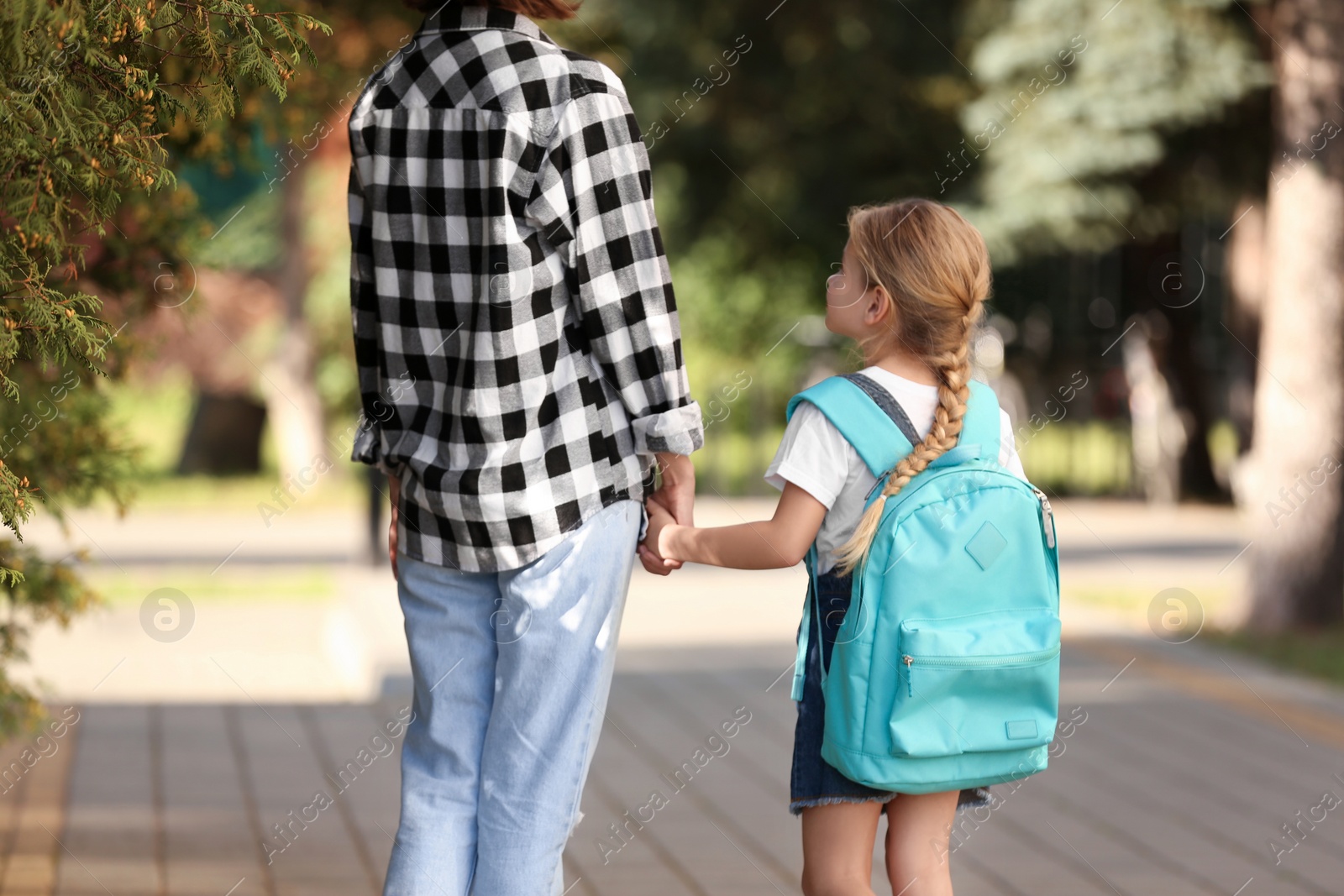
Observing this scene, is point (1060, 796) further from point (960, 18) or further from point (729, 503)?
point (960, 18)

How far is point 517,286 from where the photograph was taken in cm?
237

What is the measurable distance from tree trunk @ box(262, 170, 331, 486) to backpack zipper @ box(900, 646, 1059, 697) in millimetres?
16093

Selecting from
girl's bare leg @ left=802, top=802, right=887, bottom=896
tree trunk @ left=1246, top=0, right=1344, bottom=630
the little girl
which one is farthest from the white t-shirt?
tree trunk @ left=1246, top=0, right=1344, bottom=630

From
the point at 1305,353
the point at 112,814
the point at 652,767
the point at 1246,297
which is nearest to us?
the point at 112,814

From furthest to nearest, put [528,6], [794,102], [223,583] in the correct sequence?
[794,102], [223,583], [528,6]

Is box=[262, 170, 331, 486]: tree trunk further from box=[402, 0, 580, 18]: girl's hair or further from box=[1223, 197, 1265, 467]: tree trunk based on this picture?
box=[402, 0, 580, 18]: girl's hair

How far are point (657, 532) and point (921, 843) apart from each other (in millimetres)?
732

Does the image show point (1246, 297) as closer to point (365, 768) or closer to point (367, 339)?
point (365, 768)

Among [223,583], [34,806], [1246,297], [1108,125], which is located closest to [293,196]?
[223,583]

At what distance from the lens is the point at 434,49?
2.48 meters

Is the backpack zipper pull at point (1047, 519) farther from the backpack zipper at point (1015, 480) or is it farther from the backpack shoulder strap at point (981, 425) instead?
the backpack shoulder strap at point (981, 425)

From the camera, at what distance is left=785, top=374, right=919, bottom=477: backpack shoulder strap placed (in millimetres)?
2584

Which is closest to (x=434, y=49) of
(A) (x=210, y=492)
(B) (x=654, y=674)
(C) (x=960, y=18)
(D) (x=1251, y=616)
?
(B) (x=654, y=674)

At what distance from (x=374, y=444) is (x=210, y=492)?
15639 mm
